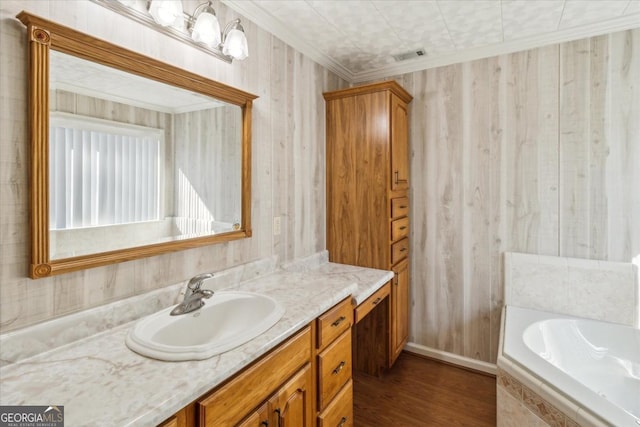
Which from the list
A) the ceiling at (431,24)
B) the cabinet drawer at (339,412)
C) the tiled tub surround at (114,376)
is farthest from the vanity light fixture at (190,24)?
the cabinet drawer at (339,412)

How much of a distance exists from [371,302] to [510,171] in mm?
1438

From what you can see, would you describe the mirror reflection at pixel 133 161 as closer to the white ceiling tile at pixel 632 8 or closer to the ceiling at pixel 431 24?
the ceiling at pixel 431 24

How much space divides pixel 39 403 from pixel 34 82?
923 millimetres

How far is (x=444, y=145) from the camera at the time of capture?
2.55 m

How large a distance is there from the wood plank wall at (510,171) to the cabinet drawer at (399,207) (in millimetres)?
125

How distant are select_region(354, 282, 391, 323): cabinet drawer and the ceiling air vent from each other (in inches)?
69.1

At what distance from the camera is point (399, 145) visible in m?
2.41

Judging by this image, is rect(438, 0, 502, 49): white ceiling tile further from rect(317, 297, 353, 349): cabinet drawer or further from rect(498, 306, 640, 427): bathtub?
rect(498, 306, 640, 427): bathtub

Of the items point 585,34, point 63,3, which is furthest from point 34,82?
point 585,34

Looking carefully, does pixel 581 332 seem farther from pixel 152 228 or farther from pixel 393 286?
pixel 152 228

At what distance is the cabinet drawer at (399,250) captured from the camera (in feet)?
7.71

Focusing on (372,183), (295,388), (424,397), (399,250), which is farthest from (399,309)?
(295,388)

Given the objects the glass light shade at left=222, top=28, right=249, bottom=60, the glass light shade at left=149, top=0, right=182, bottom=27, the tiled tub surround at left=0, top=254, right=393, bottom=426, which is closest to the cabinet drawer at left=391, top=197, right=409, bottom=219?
the tiled tub surround at left=0, top=254, right=393, bottom=426

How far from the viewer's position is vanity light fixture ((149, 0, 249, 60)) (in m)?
1.26
